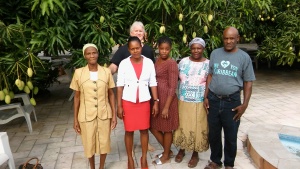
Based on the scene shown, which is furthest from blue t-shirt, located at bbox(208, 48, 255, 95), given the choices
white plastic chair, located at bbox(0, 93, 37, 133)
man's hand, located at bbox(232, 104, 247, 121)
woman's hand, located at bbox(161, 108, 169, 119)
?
white plastic chair, located at bbox(0, 93, 37, 133)

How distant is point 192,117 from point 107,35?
1.58 metres

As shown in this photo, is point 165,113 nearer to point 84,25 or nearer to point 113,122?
point 113,122

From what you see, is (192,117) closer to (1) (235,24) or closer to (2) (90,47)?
(2) (90,47)

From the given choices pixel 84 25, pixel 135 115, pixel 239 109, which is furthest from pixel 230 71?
pixel 84 25

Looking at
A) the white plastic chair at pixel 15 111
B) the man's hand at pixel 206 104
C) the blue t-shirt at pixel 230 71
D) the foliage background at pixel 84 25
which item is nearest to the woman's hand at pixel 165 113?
the man's hand at pixel 206 104

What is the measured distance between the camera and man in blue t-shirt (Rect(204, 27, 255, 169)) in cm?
234

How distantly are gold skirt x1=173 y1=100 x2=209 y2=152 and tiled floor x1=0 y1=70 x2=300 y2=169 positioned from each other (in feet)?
1.07

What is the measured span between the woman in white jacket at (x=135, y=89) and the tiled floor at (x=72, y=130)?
2.26 feet

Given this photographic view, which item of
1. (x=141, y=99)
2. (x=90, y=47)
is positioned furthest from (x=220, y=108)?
(x=90, y=47)

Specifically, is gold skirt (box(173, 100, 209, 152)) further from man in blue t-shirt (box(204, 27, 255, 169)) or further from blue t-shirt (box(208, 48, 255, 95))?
blue t-shirt (box(208, 48, 255, 95))

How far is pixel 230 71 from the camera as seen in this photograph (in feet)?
7.73

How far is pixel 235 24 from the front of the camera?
442cm

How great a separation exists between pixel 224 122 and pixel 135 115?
2.76 ft

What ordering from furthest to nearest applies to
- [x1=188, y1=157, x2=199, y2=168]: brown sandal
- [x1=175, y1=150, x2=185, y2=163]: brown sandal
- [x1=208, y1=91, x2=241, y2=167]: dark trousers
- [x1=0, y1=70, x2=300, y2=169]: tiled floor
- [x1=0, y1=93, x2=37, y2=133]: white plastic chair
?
[x1=0, y1=93, x2=37, y2=133]: white plastic chair, [x1=0, y1=70, x2=300, y2=169]: tiled floor, [x1=175, y1=150, x2=185, y2=163]: brown sandal, [x1=188, y1=157, x2=199, y2=168]: brown sandal, [x1=208, y1=91, x2=241, y2=167]: dark trousers
